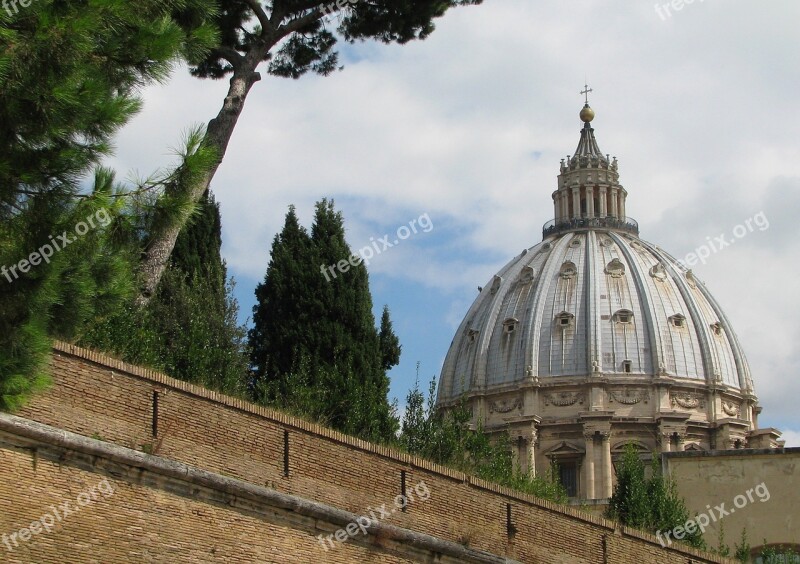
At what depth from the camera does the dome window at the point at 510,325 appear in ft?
242

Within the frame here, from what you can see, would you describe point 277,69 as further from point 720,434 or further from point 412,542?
point 720,434

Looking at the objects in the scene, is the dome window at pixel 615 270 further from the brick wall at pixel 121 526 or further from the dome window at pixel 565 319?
the brick wall at pixel 121 526

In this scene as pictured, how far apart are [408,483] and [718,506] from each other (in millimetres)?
12523

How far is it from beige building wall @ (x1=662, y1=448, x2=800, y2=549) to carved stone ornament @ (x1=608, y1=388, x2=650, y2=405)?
43945 mm

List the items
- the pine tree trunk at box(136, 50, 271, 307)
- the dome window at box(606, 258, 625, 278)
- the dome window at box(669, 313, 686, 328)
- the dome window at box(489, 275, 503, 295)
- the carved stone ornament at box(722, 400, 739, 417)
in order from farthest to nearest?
the dome window at box(489, 275, 503, 295)
the dome window at box(606, 258, 625, 278)
the dome window at box(669, 313, 686, 328)
the carved stone ornament at box(722, 400, 739, 417)
the pine tree trunk at box(136, 50, 271, 307)

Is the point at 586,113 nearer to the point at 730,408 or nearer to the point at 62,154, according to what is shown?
the point at 730,408

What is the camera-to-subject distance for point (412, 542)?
41.8 ft

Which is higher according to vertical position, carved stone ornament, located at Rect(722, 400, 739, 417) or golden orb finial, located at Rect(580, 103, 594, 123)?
golden orb finial, located at Rect(580, 103, 594, 123)

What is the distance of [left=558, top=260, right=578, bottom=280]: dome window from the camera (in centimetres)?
7462

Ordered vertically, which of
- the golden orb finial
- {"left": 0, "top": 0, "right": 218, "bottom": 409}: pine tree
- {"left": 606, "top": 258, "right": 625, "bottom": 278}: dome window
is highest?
the golden orb finial

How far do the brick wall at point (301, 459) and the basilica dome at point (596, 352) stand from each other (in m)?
49.9

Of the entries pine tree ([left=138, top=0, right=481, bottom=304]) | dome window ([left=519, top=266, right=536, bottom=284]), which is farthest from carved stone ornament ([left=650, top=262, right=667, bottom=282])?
pine tree ([left=138, top=0, right=481, bottom=304])

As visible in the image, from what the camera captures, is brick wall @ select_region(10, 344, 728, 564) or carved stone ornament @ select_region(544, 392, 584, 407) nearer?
brick wall @ select_region(10, 344, 728, 564)

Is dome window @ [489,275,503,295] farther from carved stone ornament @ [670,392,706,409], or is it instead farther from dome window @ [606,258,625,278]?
carved stone ornament @ [670,392,706,409]
